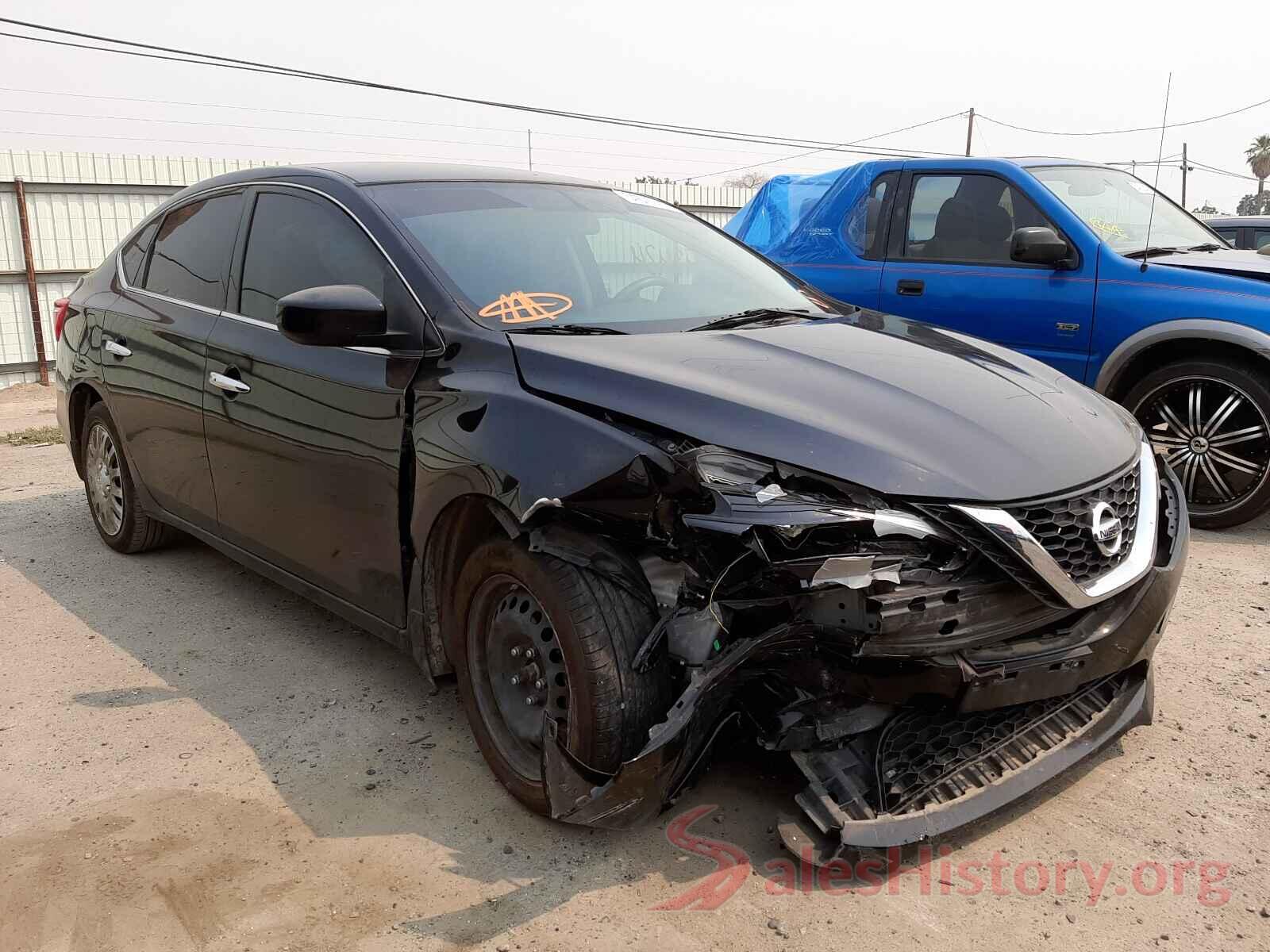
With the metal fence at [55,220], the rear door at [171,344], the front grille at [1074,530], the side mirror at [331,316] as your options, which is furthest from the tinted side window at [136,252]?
the metal fence at [55,220]

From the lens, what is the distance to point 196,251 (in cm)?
430

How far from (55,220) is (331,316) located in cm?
1271

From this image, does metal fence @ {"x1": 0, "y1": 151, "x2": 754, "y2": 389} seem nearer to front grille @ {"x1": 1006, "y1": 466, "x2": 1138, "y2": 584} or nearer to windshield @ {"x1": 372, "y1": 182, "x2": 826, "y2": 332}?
windshield @ {"x1": 372, "y1": 182, "x2": 826, "y2": 332}

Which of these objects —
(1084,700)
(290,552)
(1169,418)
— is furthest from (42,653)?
(1169,418)

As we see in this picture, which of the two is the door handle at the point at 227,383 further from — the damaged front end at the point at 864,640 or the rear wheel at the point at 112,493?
the damaged front end at the point at 864,640

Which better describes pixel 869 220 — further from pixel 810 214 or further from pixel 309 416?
pixel 309 416

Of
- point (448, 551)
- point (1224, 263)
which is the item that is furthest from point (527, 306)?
point (1224, 263)

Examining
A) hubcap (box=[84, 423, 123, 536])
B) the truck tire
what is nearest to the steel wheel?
the truck tire

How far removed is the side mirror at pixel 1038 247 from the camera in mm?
5566

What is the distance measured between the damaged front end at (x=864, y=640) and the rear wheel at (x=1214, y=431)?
2968 mm

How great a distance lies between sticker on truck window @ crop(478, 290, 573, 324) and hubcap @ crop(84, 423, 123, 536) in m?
2.72

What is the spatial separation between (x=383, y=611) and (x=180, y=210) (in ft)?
7.86

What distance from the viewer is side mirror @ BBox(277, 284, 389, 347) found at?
297cm

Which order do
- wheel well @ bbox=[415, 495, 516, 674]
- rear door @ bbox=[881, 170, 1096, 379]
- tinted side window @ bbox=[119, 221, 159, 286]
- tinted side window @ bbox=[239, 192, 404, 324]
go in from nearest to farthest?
wheel well @ bbox=[415, 495, 516, 674] → tinted side window @ bbox=[239, 192, 404, 324] → tinted side window @ bbox=[119, 221, 159, 286] → rear door @ bbox=[881, 170, 1096, 379]
